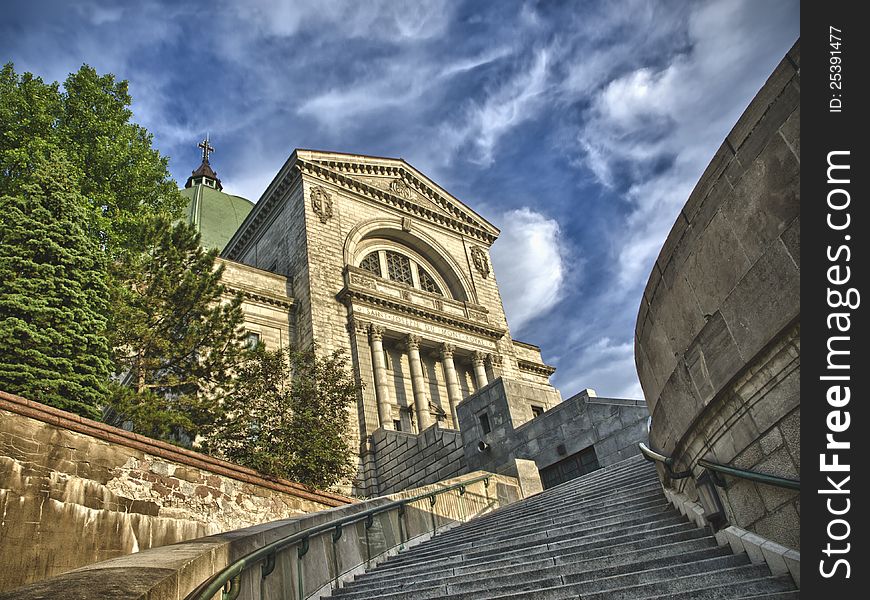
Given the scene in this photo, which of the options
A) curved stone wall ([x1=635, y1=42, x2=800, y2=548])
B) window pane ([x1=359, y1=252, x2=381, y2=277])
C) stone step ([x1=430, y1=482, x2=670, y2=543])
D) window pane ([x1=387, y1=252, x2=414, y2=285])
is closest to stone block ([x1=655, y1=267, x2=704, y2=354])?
curved stone wall ([x1=635, y1=42, x2=800, y2=548])

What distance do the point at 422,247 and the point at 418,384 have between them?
9.61 meters

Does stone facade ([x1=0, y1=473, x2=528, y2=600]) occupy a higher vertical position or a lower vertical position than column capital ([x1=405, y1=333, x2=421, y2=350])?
lower

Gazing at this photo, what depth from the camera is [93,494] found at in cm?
714

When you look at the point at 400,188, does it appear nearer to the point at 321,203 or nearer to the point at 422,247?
the point at 422,247

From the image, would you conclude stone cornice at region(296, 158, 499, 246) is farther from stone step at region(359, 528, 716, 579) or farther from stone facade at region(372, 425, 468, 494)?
stone step at region(359, 528, 716, 579)

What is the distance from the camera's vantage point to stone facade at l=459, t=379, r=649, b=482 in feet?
41.8

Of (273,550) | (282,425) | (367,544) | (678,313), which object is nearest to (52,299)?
(282,425)

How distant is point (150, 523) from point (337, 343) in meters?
15.5

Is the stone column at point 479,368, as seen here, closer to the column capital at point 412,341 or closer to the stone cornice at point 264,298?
the column capital at point 412,341

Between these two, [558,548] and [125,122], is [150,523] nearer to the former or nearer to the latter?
[558,548]

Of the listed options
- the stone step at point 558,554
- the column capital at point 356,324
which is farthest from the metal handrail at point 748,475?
the column capital at point 356,324

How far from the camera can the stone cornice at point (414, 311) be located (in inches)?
963

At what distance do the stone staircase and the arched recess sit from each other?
2158 cm

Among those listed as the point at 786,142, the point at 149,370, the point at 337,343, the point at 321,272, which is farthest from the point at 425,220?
the point at 786,142
